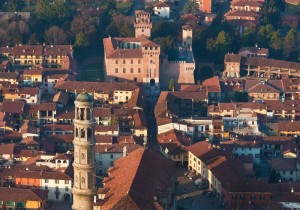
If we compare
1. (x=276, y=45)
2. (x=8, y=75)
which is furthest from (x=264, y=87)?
(x=8, y=75)

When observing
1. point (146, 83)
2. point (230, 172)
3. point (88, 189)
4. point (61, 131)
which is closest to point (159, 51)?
point (146, 83)

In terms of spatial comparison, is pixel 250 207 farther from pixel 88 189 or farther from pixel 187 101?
pixel 187 101

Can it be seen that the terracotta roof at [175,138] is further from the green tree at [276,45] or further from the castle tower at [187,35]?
the green tree at [276,45]

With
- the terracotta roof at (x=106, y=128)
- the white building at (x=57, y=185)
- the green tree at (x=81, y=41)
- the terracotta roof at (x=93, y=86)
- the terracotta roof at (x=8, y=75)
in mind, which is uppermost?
the green tree at (x=81, y=41)

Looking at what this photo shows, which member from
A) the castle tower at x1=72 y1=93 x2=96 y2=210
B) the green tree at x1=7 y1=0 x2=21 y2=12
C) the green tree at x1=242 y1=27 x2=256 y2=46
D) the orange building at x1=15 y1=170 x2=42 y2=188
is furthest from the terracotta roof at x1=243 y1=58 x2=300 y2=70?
the castle tower at x1=72 y1=93 x2=96 y2=210

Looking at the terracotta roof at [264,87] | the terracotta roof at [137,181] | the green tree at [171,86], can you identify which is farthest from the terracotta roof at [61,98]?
the terracotta roof at [137,181]

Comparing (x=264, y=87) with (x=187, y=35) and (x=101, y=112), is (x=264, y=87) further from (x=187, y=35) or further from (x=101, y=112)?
(x=101, y=112)

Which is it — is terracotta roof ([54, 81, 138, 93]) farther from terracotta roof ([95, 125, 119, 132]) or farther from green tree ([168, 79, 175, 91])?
terracotta roof ([95, 125, 119, 132])
